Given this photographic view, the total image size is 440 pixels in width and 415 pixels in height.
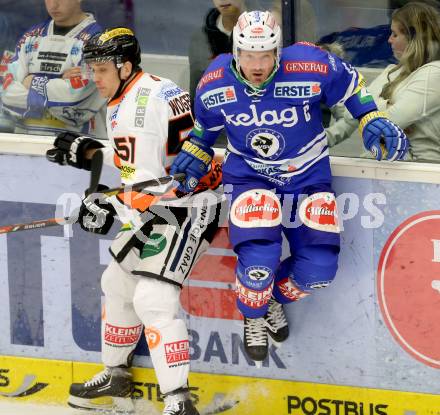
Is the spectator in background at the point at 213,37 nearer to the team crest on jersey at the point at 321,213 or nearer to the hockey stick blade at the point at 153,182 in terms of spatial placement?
the hockey stick blade at the point at 153,182

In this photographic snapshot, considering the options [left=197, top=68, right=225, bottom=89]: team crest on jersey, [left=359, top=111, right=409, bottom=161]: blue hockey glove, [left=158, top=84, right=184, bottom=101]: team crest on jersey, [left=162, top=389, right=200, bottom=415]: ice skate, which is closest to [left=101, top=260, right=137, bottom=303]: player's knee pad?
[left=162, top=389, right=200, bottom=415]: ice skate

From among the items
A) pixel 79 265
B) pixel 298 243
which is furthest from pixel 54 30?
pixel 298 243

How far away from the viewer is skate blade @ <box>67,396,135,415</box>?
5039 millimetres

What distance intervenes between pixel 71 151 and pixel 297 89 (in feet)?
3.03

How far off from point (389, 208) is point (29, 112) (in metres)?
1.49

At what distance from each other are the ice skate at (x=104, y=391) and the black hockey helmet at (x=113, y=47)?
1.21 m

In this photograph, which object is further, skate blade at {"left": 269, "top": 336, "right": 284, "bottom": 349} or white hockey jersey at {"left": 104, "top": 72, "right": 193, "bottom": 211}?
skate blade at {"left": 269, "top": 336, "right": 284, "bottom": 349}

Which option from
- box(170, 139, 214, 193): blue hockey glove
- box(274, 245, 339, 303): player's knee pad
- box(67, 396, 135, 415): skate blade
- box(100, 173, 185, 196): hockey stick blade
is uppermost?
box(170, 139, 214, 193): blue hockey glove

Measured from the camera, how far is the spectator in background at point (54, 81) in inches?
194

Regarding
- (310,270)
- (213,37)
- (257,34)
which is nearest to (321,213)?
(310,270)

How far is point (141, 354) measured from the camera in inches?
199

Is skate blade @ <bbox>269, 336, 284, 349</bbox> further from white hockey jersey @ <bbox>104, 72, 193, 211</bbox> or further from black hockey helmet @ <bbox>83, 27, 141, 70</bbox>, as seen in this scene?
black hockey helmet @ <bbox>83, 27, 141, 70</bbox>

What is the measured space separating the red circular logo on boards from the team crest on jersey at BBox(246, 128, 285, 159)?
536mm

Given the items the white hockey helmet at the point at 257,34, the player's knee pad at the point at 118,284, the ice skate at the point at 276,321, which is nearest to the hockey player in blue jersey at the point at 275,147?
the white hockey helmet at the point at 257,34
